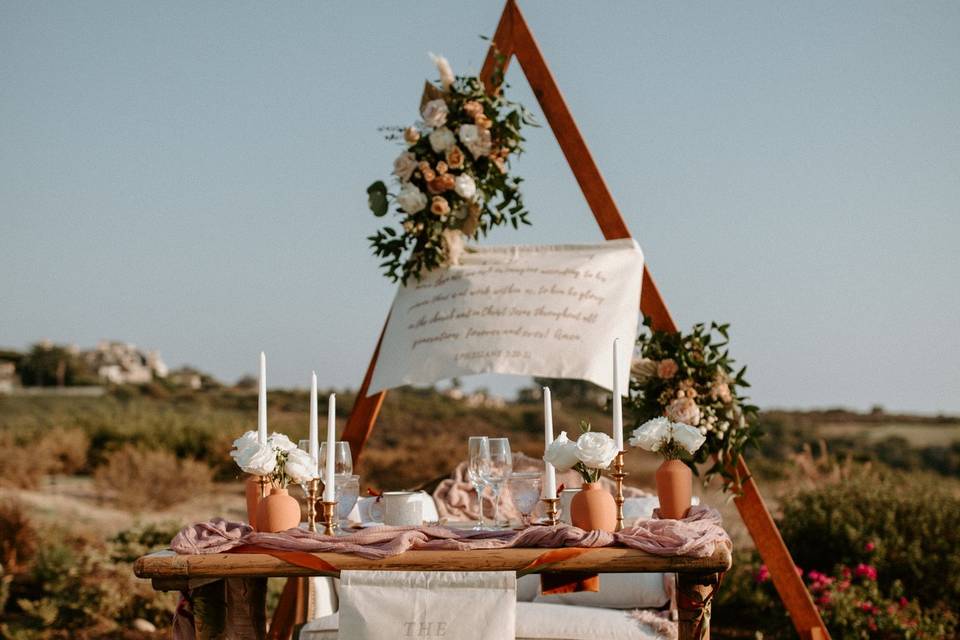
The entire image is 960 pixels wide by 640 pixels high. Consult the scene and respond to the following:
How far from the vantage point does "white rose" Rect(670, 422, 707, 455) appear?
3.12 m

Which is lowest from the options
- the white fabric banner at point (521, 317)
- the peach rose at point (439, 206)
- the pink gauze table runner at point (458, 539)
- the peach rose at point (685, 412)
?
the pink gauze table runner at point (458, 539)

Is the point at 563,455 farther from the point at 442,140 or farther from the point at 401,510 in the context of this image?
the point at 442,140

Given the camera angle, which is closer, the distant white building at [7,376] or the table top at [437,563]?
the table top at [437,563]

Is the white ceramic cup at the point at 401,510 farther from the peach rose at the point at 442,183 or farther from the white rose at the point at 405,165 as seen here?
the white rose at the point at 405,165

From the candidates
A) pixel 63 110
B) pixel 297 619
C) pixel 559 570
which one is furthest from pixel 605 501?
pixel 63 110

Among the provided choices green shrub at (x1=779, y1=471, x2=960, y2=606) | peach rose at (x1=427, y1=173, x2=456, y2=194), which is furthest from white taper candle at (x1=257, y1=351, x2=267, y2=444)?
green shrub at (x1=779, y1=471, x2=960, y2=606)

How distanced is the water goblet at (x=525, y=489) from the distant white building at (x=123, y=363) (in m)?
16.4

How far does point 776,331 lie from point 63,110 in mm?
7679

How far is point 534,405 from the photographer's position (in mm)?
16703

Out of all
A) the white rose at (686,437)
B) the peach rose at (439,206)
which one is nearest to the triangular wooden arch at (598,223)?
the peach rose at (439,206)

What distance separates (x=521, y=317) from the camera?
177 inches

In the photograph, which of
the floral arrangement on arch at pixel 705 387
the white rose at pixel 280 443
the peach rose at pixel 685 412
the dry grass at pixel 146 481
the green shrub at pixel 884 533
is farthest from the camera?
the dry grass at pixel 146 481

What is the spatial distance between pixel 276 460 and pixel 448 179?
5.74ft

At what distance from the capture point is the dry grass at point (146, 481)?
10656mm
